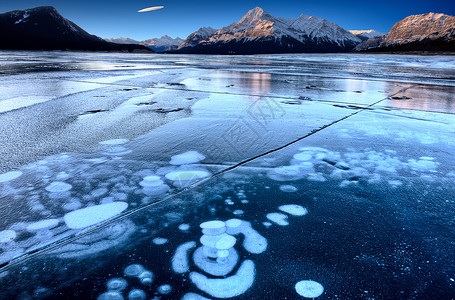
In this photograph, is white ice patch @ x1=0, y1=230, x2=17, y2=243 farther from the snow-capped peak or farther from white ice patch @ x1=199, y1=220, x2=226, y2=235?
the snow-capped peak

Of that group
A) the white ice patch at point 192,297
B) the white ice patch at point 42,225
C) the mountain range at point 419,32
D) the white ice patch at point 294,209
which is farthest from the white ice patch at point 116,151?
the mountain range at point 419,32

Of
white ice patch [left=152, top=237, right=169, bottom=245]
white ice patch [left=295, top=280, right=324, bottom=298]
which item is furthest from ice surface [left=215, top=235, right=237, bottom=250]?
white ice patch [left=295, top=280, right=324, bottom=298]

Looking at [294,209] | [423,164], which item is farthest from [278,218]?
[423,164]

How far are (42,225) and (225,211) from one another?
0.88 meters

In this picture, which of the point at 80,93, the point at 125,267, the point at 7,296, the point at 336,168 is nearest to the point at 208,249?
the point at 125,267

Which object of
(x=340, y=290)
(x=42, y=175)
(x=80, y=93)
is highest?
(x=80, y=93)

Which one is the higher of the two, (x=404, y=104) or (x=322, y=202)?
(x=404, y=104)

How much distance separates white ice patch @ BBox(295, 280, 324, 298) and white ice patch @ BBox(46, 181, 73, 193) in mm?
1409

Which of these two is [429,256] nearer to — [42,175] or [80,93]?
[42,175]

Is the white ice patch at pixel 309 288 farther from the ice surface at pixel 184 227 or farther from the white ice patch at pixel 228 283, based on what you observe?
the ice surface at pixel 184 227

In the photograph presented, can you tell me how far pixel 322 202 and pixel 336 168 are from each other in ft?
1.86

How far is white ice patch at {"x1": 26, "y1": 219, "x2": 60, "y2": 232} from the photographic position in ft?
4.16

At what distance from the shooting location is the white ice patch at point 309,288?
935 millimetres

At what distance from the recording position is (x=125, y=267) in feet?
3.44
